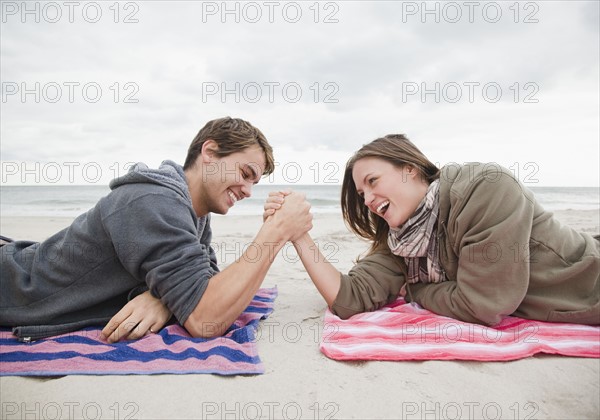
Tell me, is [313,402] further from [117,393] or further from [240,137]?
[240,137]

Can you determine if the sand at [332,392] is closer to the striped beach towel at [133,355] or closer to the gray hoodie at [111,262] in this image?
the striped beach towel at [133,355]

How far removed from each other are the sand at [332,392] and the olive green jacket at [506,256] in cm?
37

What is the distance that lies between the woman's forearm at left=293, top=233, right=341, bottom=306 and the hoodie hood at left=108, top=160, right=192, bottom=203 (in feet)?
2.89

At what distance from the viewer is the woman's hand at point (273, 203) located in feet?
9.30

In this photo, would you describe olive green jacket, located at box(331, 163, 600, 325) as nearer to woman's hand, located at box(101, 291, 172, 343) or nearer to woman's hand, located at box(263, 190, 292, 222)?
woman's hand, located at box(263, 190, 292, 222)

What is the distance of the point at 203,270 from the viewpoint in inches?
92.7

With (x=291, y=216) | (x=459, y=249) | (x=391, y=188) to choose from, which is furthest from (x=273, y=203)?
(x=459, y=249)

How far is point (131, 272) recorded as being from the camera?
2326mm

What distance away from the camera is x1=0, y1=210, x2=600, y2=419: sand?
1.74 metres

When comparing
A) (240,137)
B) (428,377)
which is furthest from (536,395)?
(240,137)

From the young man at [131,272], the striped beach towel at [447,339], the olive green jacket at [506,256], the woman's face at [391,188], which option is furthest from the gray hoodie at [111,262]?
the olive green jacket at [506,256]

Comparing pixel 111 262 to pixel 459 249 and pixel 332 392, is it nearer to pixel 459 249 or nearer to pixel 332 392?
pixel 332 392

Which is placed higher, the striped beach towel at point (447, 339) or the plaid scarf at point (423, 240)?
the plaid scarf at point (423, 240)

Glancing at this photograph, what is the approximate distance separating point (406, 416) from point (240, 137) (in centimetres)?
199
